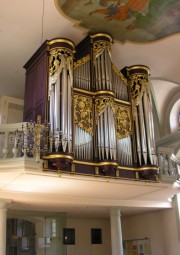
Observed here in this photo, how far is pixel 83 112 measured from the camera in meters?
9.20

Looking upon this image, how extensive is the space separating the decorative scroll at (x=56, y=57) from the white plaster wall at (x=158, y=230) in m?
7.53

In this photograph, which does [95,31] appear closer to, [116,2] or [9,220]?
[116,2]

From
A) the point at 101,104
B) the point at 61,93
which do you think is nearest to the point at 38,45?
the point at 61,93

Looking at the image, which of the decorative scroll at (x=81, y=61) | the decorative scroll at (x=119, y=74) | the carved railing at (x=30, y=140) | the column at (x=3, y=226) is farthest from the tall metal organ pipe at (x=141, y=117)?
the column at (x=3, y=226)

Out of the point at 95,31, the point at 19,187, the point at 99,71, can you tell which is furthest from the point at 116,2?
the point at 19,187

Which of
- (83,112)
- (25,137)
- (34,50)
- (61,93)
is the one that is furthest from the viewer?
(34,50)

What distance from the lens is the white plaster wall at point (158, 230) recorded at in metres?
13.3

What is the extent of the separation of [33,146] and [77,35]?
4265mm

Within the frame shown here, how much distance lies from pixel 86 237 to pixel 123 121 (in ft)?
23.0

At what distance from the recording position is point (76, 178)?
8.59m

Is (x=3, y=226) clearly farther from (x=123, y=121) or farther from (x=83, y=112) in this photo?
(x=123, y=121)

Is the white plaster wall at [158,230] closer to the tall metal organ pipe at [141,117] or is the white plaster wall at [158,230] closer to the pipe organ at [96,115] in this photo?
the pipe organ at [96,115]

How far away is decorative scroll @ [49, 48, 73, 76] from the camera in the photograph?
9.20 meters

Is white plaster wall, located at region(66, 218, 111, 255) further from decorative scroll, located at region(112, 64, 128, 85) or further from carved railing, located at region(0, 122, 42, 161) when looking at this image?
carved railing, located at region(0, 122, 42, 161)
